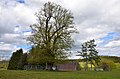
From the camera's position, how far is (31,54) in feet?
207

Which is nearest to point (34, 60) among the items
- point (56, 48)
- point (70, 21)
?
point (56, 48)

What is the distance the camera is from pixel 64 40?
6209cm

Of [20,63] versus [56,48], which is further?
[20,63]

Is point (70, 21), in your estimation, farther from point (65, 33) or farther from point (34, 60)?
point (34, 60)

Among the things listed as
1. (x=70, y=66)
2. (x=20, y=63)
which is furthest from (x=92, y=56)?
(x=20, y=63)

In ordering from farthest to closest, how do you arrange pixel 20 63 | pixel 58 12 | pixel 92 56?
pixel 92 56
pixel 20 63
pixel 58 12

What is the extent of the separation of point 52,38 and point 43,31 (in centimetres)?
269

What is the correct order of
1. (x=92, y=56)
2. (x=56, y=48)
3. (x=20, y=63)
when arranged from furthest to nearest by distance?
(x=92, y=56) < (x=20, y=63) < (x=56, y=48)

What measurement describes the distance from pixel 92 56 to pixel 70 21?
54.3m

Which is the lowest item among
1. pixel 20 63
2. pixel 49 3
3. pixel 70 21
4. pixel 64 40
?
pixel 20 63

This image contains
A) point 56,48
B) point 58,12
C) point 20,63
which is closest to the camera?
point 56,48

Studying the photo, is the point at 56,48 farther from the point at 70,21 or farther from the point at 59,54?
the point at 70,21

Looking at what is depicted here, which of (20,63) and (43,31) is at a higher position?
(43,31)

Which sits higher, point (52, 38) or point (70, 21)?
point (70, 21)
